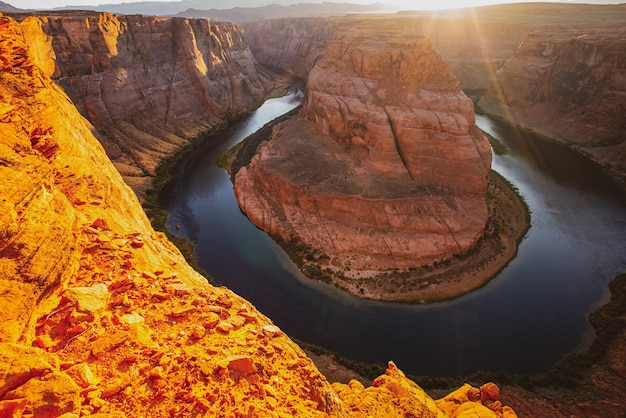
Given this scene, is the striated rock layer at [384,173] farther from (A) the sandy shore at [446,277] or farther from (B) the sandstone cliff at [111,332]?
(B) the sandstone cliff at [111,332]

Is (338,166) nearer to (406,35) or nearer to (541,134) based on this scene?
(406,35)

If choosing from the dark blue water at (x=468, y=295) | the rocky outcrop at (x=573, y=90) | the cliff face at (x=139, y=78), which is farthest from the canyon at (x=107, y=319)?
the rocky outcrop at (x=573, y=90)

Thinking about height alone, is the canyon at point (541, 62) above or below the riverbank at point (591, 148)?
above

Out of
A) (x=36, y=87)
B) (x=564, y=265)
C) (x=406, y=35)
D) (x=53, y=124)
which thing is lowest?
(x=564, y=265)

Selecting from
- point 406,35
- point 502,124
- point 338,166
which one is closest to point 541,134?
point 502,124

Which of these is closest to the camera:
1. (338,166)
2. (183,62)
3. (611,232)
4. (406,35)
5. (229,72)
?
(611,232)

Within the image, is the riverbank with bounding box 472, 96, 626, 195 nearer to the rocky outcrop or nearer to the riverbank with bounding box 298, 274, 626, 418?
the rocky outcrop

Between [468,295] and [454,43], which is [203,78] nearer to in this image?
[468,295]
